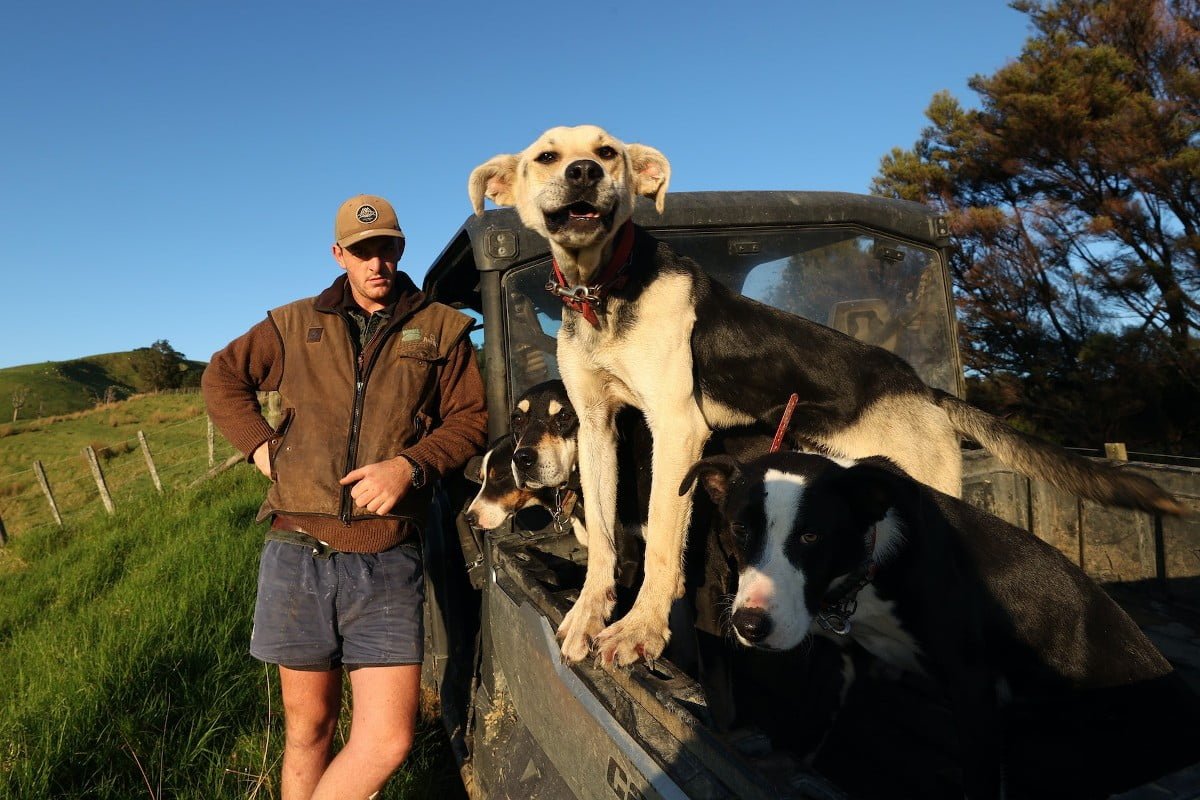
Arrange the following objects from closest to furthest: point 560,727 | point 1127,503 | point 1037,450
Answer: point 560,727, point 1127,503, point 1037,450

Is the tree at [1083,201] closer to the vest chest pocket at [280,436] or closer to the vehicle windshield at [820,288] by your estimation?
the vehicle windshield at [820,288]

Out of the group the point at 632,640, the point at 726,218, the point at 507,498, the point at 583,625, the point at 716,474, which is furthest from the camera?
the point at 726,218

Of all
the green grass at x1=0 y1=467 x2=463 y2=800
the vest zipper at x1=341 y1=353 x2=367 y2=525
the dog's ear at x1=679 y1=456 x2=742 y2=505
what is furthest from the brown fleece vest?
the green grass at x1=0 y1=467 x2=463 y2=800

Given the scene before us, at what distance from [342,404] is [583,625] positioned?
1214 mm

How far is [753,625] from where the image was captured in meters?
1.80

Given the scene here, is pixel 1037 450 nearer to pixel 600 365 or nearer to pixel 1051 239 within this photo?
pixel 600 365

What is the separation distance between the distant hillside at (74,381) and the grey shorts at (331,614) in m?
54.2

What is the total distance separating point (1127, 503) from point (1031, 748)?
785mm

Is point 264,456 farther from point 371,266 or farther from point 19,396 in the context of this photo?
point 19,396

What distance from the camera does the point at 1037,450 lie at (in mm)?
2742

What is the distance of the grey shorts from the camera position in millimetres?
2723

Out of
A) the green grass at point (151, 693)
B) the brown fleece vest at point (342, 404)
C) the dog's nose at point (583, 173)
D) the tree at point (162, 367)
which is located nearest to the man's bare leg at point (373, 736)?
the brown fleece vest at point (342, 404)

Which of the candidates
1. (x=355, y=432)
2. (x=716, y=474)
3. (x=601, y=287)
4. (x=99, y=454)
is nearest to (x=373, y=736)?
(x=355, y=432)

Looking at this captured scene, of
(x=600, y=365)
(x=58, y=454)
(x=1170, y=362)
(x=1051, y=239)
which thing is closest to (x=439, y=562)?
(x=600, y=365)
